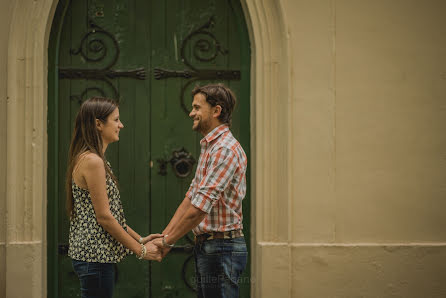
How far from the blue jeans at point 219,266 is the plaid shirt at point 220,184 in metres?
0.09

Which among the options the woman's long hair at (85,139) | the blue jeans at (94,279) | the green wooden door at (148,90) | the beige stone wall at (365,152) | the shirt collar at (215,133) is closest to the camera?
→ the blue jeans at (94,279)

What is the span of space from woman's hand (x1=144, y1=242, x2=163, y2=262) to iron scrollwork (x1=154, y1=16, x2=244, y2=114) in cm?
169

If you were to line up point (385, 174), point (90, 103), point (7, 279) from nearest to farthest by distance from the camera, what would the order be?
1. point (90, 103)
2. point (7, 279)
3. point (385, 174)

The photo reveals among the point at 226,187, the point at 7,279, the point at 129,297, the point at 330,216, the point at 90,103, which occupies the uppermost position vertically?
the point at 90,103

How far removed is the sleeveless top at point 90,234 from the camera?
2637mm

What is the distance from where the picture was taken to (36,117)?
165 inches

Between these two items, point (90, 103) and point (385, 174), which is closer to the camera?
point (90, 103)

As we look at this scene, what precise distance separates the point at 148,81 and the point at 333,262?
7.67 feet

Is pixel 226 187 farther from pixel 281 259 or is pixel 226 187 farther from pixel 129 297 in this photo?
pixel 129 297

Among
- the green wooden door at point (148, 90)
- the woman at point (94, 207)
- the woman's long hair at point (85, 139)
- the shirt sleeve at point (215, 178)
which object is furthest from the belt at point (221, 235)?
the green wooden door at point (148, 90)

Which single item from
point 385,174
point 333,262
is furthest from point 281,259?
point 385,174

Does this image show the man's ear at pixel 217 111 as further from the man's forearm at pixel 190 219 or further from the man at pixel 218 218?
the man's forearm at pixel 190 219

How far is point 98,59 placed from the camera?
177 inches

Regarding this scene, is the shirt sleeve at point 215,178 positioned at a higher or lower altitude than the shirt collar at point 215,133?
lower
